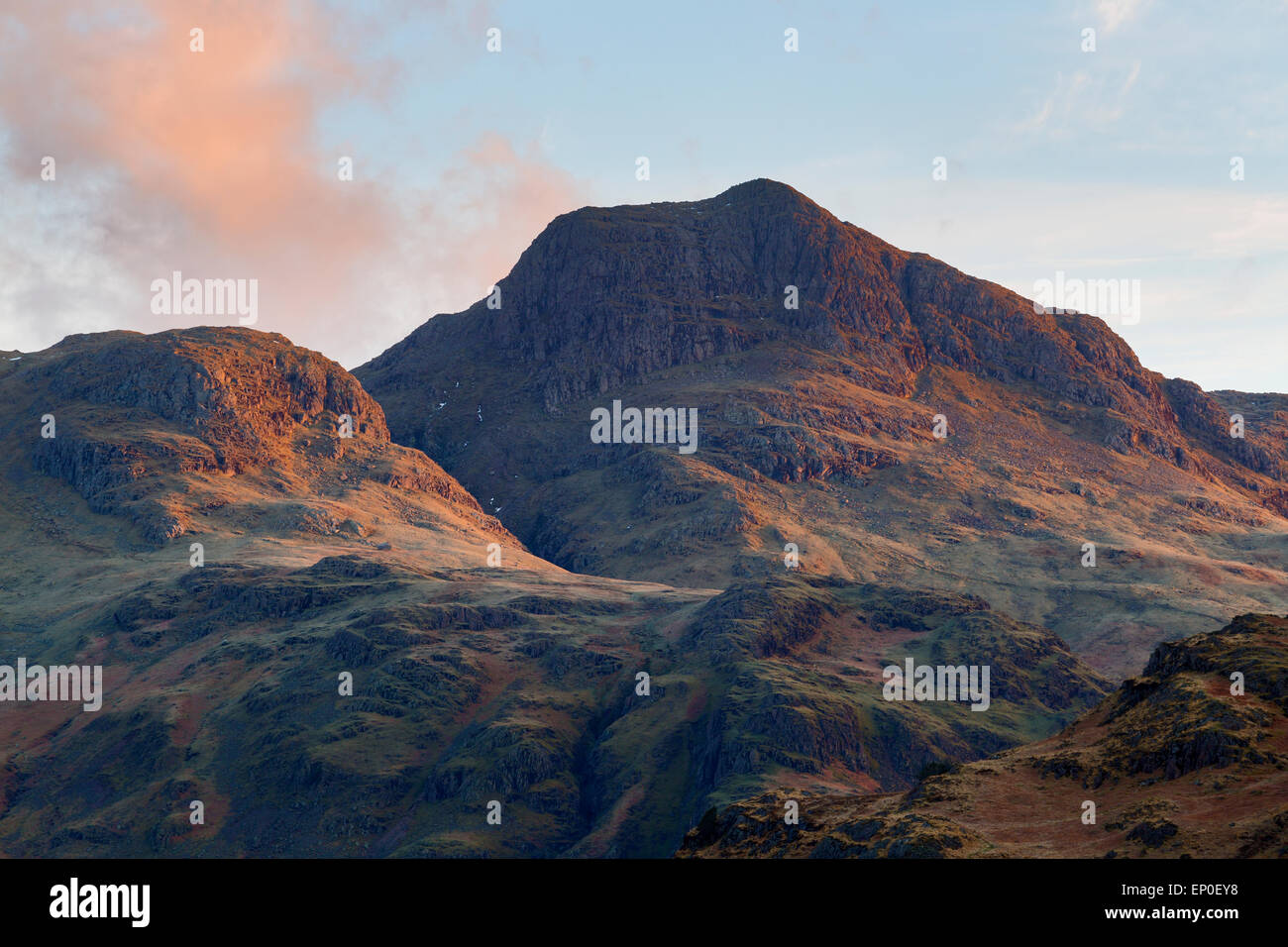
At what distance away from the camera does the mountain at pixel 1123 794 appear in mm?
66562

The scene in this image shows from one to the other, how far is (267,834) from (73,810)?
2904cm

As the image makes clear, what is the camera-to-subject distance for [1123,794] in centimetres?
7612

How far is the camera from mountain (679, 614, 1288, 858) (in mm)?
66562
